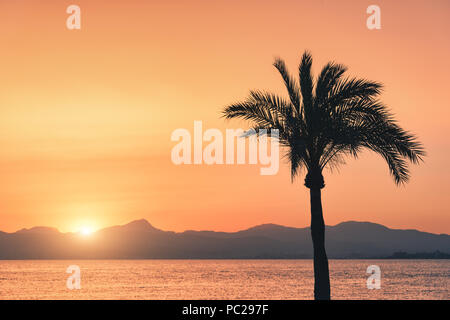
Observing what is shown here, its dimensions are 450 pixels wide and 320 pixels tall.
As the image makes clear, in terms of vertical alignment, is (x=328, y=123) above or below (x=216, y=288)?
above

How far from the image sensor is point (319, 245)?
1877cm

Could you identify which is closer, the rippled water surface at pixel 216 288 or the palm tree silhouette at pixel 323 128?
the palm tree silhouette at pixel 323 128

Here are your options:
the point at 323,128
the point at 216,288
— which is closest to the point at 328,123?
the point at 323,128

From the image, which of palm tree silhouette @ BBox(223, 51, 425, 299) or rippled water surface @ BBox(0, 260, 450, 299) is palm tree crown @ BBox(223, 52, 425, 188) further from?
rippled water surface @ BBox(0, 260, 450, 299)

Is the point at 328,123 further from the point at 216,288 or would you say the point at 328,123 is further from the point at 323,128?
the point at 216,288

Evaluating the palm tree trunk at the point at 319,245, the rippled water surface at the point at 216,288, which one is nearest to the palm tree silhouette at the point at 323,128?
the palm tree trunk at the point at 319,245

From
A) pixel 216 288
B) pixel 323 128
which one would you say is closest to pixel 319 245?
pixel 323 128

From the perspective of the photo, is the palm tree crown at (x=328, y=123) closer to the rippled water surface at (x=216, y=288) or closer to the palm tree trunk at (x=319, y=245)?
the palm tree trunk at (x=319, y=245)

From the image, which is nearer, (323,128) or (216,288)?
(323,128)

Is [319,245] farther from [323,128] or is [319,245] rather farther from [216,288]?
[216,288]

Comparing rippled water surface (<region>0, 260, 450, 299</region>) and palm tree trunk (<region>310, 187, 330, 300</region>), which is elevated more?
palm tree trunk (<region>310, 187, 330, 300</region>)

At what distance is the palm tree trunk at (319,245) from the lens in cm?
1869

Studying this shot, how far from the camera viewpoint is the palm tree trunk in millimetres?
18688

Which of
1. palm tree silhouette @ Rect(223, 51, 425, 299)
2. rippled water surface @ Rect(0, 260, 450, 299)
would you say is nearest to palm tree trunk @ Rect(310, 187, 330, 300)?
palm tree silhouette @ Rect(223, 51, 425, 299)
